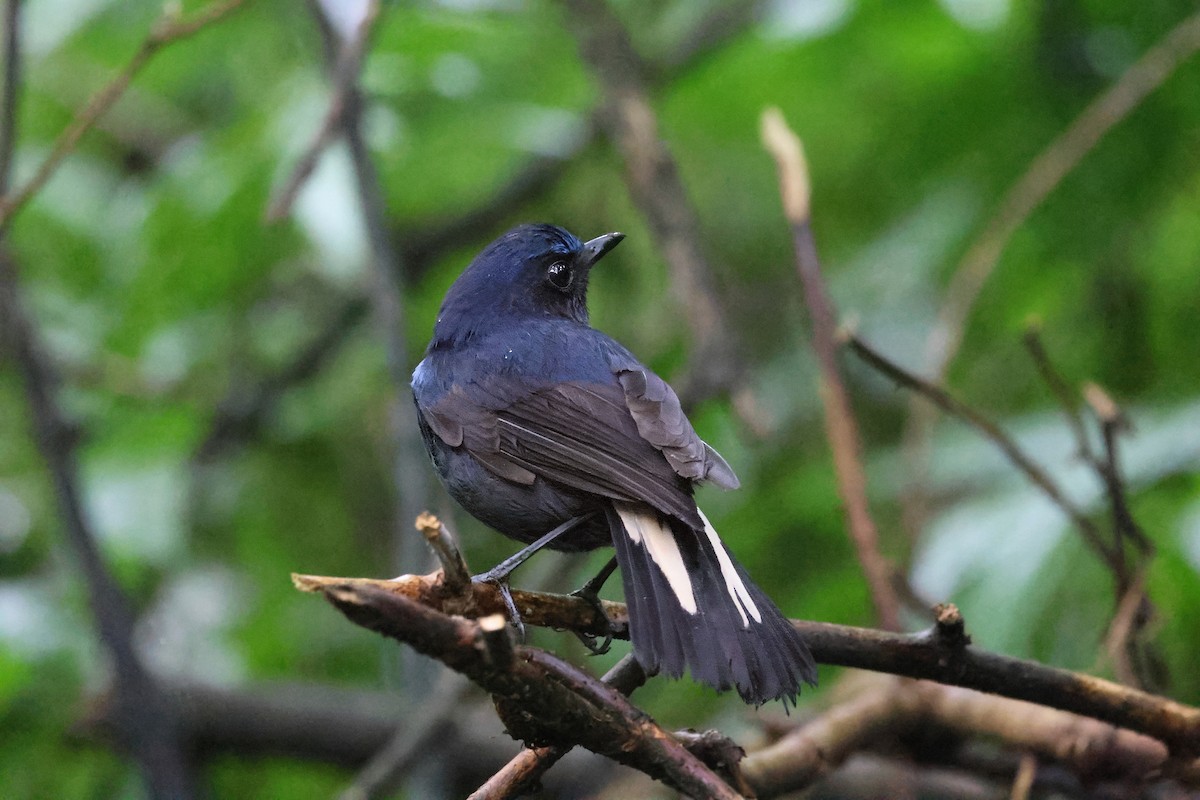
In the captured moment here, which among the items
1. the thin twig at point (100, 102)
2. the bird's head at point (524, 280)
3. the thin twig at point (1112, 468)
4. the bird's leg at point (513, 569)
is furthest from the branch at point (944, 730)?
the thin twig at point (100, 102)

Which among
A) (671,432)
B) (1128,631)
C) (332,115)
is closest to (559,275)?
(332,115)

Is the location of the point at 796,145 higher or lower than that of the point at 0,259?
lower

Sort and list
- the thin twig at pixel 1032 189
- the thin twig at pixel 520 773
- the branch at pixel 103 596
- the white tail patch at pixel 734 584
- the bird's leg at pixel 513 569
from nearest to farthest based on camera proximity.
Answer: the thin twig at pixel 520 773 → the bird's leg at pixel 513 569 → the white tail patch at pixel 734 584 → the branch at pixel 103 596 → the thin twig at pixel 1032 189

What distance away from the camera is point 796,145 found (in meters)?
3.88

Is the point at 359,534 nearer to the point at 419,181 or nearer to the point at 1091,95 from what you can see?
the point at 419,181

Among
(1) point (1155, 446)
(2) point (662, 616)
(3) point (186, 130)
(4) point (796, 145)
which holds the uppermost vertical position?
(3) point (186, 130)

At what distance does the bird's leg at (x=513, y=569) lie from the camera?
91.7 inches

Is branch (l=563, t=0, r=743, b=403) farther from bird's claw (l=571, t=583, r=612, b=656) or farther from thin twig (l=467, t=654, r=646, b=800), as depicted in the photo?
thin twig (l=467, t=654, r=646, b=800)

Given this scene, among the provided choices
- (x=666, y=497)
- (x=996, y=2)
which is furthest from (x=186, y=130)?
(x=666, y=497)

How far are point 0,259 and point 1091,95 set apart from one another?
395 cm

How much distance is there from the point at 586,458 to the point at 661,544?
28 centimetres

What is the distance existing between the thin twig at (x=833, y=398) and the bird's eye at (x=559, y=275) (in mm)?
677

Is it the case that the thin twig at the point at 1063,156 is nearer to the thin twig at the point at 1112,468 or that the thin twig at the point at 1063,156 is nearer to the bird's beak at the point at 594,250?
the thin twig at the point at 1112,468

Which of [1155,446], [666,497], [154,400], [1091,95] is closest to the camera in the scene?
[666,497]
